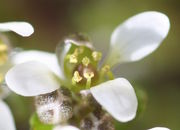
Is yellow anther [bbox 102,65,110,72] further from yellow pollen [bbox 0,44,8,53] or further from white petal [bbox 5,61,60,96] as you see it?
yellow pollen [bbox 0,44,8,53]

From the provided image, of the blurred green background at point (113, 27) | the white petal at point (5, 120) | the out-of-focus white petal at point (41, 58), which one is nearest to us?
the white petal at point (5, 120)

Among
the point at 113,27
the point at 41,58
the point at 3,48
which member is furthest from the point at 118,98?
the point at 113,27

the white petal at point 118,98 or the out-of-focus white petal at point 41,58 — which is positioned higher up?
the out-of-focus white petal at point 41,58

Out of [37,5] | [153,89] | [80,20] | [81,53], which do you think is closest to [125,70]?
[153,89]

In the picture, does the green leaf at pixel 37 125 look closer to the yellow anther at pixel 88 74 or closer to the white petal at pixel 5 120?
the white petal at pixel 5 120

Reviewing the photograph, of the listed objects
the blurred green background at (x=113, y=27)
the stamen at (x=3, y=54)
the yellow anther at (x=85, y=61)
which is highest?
the blurred green background at (x=113, y=27)

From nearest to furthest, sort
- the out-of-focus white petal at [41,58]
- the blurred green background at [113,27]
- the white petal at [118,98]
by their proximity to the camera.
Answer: the white petal at [118,98] < the out-of-focus white petal at [41,58] < the blurred green background at [113,27]

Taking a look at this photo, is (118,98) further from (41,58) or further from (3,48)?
(3,48)

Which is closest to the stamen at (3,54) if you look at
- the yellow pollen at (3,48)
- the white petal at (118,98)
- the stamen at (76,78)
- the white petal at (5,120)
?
the yellow pollen at (3,48)
